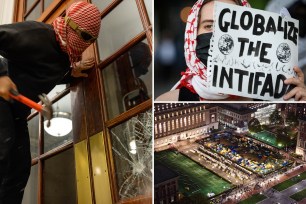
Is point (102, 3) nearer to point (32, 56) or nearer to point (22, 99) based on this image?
point (32, 56)

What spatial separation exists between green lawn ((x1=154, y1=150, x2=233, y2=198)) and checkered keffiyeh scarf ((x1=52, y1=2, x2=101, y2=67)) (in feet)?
1.48

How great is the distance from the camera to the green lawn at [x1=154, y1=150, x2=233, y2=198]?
108 centimetres

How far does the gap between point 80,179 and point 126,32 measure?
1.97ft

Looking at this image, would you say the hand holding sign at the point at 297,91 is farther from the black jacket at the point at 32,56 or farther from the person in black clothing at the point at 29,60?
the black jacket at the point at 32,56

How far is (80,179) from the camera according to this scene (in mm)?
1337

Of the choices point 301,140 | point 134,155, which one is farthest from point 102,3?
point 301,140

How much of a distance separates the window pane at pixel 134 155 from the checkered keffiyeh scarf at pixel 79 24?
1.04 ft

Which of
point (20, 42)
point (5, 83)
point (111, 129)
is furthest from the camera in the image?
point (111, 129)

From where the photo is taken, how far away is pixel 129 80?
1.29 m

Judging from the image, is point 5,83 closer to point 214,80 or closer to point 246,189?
point 214,80

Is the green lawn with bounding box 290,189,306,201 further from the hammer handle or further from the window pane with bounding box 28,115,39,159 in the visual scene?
the window pane with bounding box 28,115,39,159

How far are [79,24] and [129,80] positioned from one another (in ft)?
0.94

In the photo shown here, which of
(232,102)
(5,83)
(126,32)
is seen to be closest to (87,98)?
(126,32)

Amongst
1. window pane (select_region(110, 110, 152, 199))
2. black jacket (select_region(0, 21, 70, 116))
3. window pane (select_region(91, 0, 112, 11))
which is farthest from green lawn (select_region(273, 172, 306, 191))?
window pane (select_region(91, 0, 112, 11))
